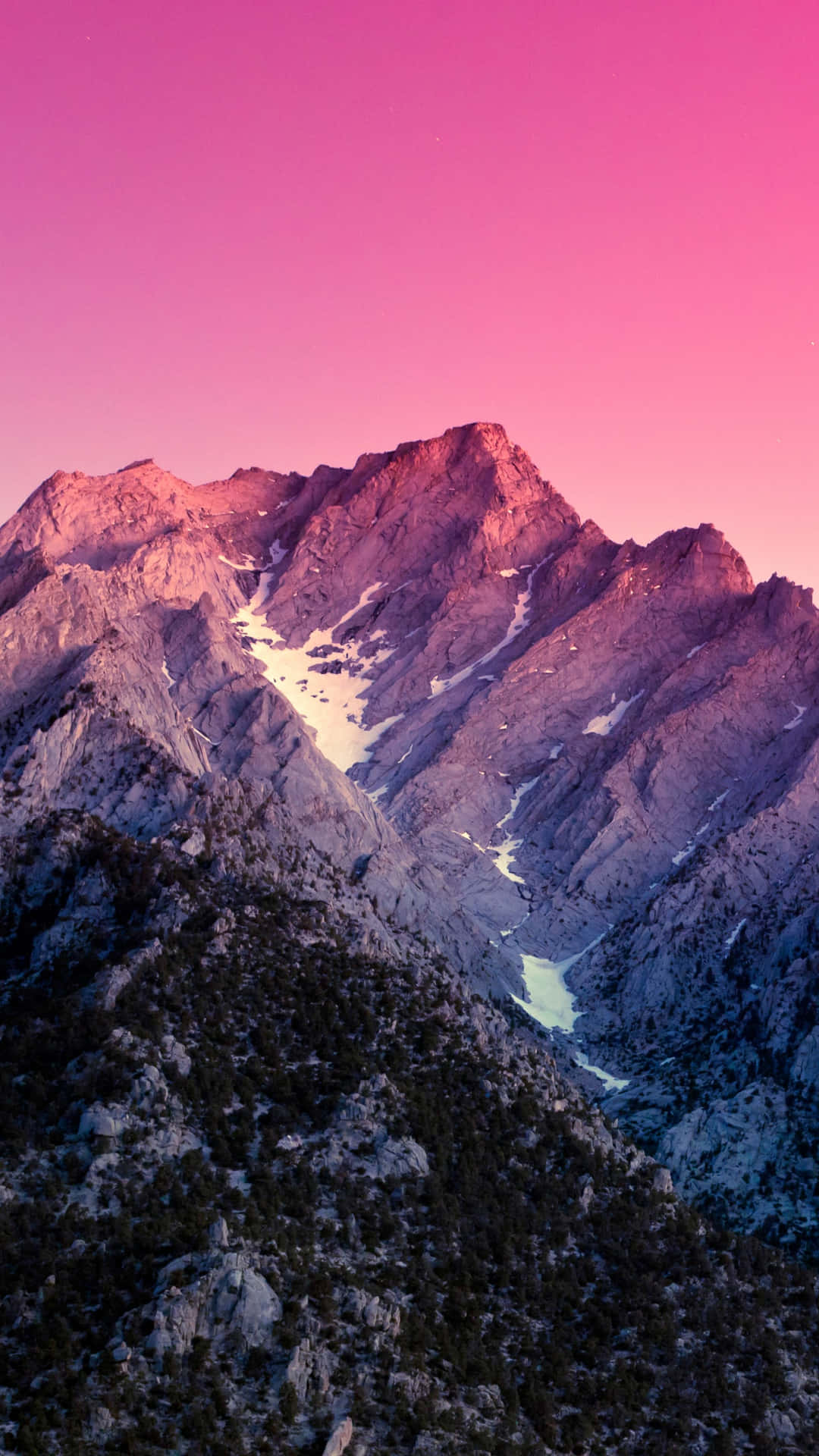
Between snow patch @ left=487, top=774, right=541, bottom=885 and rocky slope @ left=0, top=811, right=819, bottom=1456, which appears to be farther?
snow patch @ left=487, top=774, right=541, bottom=885

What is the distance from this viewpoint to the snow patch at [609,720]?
172000mm

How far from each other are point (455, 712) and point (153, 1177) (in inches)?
4534

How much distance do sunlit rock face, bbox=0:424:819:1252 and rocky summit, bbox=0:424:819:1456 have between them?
452mm

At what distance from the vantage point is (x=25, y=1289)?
5772 centimetres

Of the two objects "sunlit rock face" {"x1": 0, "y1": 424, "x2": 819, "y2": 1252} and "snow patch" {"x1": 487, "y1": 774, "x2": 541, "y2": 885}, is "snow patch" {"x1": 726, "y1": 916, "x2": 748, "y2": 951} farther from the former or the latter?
"snow patch" {"x1": 487, "y1": 774, "x2": 541, "y2": 885}

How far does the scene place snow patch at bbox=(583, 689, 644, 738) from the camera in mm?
172000

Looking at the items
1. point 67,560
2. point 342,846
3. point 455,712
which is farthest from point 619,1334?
point 67,560

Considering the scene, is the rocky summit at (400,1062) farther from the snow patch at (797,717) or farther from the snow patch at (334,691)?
the snow patch at (334,691)

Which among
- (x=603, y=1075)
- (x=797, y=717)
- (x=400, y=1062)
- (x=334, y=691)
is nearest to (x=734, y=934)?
(x=603, y=1075)

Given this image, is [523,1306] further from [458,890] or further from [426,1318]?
[458,890]

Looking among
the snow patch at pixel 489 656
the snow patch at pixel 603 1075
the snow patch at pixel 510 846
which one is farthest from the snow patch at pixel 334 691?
the snow patch at pixel 603 1075

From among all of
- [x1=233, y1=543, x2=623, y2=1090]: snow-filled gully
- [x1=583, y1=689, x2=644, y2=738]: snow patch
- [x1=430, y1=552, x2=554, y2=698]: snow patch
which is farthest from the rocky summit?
[x1=430, y1=552, x2=554, y2=698]: snow patch

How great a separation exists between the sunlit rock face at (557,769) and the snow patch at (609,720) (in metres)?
0.30

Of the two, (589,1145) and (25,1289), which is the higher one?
(589,1145)
